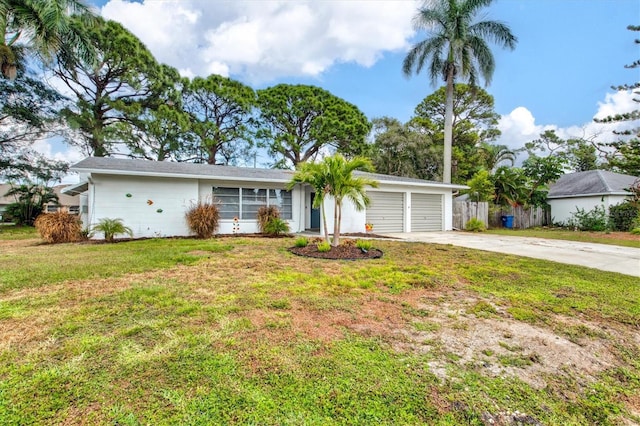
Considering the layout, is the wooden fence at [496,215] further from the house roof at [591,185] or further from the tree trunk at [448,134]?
the tree trunk at [448,134]

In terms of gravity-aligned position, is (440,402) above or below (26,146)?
below

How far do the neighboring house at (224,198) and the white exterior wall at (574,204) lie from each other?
8.06 metres

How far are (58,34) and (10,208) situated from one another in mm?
10776

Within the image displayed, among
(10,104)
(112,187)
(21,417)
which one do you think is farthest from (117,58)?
(21,417)

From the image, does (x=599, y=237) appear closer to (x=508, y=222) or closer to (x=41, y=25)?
(x=508, y=222)

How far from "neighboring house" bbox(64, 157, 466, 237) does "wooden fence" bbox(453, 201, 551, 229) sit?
41.6 inches

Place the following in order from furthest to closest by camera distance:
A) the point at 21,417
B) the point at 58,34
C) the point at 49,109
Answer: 1. the point at 49,109
2. the point at 58,34
3. the point at 21,417

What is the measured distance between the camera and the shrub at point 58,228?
8.80 m

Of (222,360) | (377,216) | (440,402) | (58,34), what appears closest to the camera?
(440,402)

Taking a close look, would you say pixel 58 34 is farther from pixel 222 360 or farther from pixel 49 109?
pixel 222 360

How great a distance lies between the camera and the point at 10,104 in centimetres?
1614

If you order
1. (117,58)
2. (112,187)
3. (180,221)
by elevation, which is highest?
(117,58)

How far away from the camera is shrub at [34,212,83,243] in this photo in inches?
346

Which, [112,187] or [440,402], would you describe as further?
[112,187]
